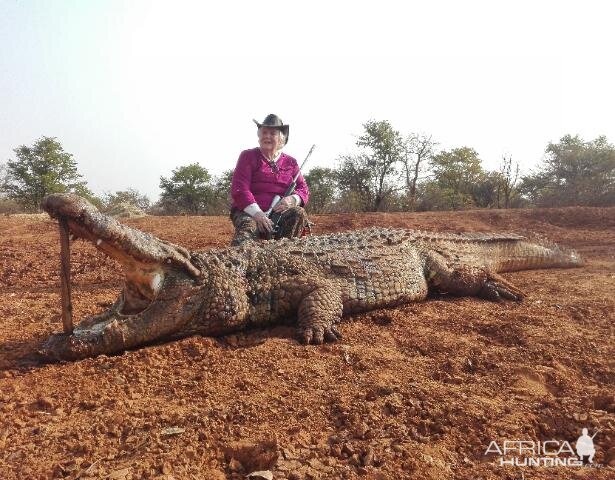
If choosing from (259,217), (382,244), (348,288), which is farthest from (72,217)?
(382,244)

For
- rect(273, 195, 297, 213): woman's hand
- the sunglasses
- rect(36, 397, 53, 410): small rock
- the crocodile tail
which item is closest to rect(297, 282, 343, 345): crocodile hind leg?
rect(36, 397, 53, 410): small rock

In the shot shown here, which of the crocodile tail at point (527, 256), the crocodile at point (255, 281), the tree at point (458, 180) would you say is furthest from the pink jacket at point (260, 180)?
the tree at point (458, 180)

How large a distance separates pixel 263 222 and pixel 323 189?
66.8ft

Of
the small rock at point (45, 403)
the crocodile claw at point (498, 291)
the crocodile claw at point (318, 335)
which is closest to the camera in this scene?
the small rock at point (45, 403)

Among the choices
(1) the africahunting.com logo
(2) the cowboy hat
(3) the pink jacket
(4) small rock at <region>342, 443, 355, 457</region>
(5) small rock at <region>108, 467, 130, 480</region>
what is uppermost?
(2) the cowboy hat

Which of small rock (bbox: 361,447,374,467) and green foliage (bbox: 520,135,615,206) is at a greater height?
green foliage (bbox: 520,135,615,206)

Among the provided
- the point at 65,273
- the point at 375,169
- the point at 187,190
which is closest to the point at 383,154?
the point at 375,169

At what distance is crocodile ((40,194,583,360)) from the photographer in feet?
9.77

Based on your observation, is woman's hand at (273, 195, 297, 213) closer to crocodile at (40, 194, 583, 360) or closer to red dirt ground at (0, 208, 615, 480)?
crocodile at (40, 194, 583, 360)

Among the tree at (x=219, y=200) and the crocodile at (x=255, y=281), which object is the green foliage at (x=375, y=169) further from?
the crocodile at (x=255, y=281)

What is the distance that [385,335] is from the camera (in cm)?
363

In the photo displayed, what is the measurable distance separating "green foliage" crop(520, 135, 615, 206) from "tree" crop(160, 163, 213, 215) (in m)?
18.8

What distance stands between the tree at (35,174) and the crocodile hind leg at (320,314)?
22.2 meters

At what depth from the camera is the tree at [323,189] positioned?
83.2 ft
